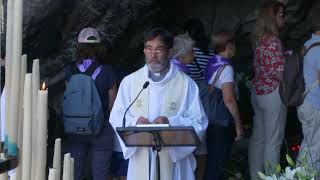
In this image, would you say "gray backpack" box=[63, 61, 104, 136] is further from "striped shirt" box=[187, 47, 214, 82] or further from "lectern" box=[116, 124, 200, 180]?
"lectern" box=[116, 124, 200, 180]

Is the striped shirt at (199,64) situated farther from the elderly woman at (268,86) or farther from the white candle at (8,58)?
the white candle at (8,58)

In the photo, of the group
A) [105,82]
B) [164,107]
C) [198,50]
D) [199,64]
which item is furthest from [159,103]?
[198,50]

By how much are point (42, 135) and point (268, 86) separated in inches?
179

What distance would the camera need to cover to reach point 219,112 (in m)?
6.16

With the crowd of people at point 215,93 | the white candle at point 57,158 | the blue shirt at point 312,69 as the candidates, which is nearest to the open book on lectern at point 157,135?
the crowd of people at point 215,93

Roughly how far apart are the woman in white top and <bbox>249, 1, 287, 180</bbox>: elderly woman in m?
0.29

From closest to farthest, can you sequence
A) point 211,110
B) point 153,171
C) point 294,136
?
1. point 153,171
2. point 211,110
3. point 294,136

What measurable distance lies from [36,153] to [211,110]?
4.21 m

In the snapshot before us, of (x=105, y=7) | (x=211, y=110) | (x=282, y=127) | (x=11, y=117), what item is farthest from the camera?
(x=105, y=7)

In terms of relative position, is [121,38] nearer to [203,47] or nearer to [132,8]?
[132,8]

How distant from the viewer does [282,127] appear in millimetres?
6562

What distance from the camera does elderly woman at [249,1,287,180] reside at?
627 centimetres

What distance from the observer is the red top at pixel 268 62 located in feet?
20.5

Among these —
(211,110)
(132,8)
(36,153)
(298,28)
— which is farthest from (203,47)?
(36,153)
